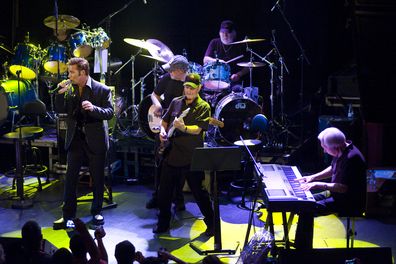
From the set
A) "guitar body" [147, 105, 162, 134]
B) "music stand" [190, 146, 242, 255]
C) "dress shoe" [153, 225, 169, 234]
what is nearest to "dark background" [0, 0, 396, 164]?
"guitar body" [147, 105, 162, 134]

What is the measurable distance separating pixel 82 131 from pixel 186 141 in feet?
4.52

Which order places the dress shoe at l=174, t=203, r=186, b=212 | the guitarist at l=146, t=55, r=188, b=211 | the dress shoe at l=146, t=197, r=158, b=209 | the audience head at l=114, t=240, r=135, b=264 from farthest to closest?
the dress shoe at l=146, t=197, r=158, b=209, the dress shoe at l=174, t=203, r=186, b=212, the guitarist at l=146, t=55, r=188, b=211, the audience head at l=114, t=240, r=135, b=264

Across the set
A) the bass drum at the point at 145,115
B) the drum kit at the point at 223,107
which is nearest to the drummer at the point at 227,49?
the drum kit at the point at 223,107

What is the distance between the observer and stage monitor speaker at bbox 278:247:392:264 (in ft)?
13.7

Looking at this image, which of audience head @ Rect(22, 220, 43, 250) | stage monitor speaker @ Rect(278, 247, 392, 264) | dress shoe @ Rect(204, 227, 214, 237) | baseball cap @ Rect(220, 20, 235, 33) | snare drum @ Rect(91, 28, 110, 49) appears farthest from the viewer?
baseball cap @ Rect(220, 20, 235, 33)

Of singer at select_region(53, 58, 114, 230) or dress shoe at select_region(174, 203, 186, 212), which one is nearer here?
singer at select_region(53, 58, 114, 230)

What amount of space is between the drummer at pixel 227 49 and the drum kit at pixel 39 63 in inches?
87.3

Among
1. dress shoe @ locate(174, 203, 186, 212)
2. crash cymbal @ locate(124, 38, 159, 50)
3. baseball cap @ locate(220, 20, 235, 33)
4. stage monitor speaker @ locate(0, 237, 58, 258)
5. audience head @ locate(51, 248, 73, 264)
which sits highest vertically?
baseball cap @ locate(220, 20, 235, 33)

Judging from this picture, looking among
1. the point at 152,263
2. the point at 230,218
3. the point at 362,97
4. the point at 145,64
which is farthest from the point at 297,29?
the point at 362,97

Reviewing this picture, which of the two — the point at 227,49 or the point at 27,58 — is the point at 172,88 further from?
the point at 27,58

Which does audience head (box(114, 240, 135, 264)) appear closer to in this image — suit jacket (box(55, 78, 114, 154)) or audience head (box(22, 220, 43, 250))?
audience head (box(22, 220, 43, 250))

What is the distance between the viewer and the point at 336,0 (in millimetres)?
9969

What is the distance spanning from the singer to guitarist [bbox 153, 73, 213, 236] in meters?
0.87

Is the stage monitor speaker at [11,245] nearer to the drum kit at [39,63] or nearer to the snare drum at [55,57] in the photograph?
the drum kit at [39,63]
